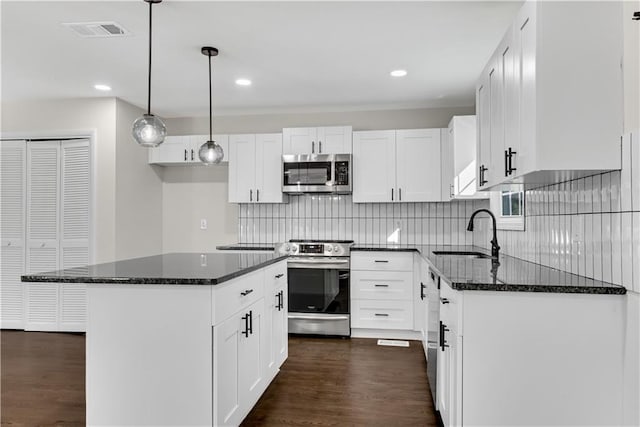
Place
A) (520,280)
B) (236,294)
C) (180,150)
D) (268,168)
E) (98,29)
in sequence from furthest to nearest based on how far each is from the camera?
(180,150) < (268,168) < (98,29) < (236,294) < (520,280)

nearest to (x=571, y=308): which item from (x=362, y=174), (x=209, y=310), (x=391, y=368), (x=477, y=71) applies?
(x=209, y=310)

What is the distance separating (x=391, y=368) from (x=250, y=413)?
130cm

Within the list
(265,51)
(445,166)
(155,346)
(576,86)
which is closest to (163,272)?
(155,346)

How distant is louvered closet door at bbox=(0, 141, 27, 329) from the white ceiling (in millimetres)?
723

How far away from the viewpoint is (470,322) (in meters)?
1.89

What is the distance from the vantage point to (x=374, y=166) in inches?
182

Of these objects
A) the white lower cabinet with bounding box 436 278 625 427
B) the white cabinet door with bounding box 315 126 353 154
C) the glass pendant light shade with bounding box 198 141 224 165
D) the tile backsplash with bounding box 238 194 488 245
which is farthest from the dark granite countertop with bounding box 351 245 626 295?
the white cabinet door with bounding box 315 126 353 154

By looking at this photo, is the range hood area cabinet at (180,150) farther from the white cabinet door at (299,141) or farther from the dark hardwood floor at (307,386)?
the dark hardwood floor at (307,386)

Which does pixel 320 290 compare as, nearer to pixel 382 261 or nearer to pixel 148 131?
pixel 382 261

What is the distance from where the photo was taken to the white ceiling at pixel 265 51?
2.63m

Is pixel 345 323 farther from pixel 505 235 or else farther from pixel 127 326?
pixel 127 326

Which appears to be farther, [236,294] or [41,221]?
[41,221]

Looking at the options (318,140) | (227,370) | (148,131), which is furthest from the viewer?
(318,140)

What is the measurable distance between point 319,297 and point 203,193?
210cm
